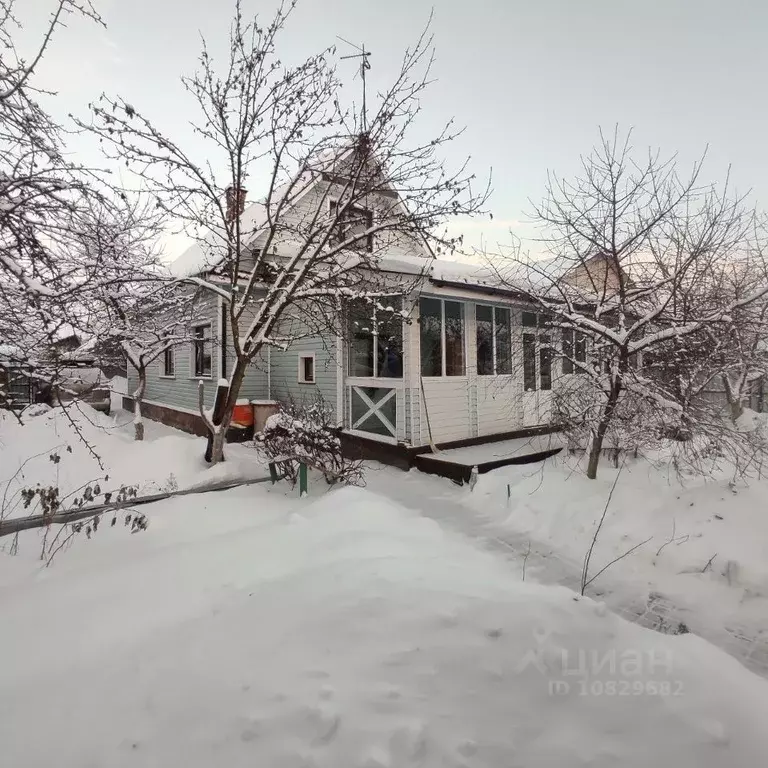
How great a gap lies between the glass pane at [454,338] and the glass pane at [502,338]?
1046 millimetres

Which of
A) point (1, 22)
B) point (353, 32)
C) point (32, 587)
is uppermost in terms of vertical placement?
point (353, 32)

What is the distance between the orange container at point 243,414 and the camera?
35.3 ft

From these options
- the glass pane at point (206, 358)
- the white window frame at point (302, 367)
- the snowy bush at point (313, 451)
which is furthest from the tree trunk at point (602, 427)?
the glass pane at point (206, 358)

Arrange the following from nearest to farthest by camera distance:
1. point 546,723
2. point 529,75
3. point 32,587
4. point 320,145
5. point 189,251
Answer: point 546,723
point 32,587
point 320,145
point 529,75
point 189,251

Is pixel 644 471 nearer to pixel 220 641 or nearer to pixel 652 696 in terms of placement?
pixel 652 696

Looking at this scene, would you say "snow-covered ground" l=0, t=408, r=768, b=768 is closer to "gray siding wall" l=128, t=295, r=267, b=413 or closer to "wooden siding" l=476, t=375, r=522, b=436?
"wooden siding" l=476, t=375, r=522, b=436

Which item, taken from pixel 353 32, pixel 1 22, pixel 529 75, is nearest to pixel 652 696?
pixel 1 22

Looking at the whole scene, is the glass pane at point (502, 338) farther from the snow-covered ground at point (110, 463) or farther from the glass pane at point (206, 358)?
the glass pane at point (206, 358)

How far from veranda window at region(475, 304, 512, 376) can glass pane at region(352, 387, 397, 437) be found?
213 centimetres

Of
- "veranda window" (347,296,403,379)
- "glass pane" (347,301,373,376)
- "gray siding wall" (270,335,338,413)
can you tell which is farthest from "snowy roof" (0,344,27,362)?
"gray siding wall" (270,335,338,413)

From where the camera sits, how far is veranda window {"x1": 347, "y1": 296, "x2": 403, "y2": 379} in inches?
312

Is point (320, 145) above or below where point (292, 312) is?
above

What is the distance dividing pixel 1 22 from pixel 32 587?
4.67 m

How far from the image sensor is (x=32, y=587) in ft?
10.9
